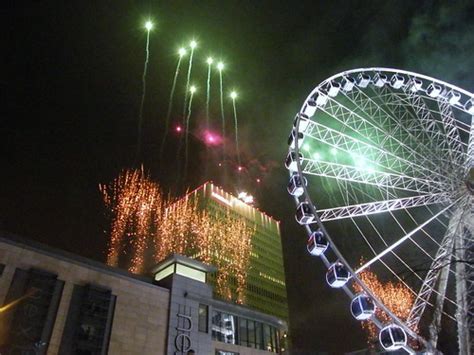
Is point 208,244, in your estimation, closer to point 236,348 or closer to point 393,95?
point 236,348

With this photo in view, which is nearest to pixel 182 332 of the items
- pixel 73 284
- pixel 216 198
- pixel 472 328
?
pixel 73 284

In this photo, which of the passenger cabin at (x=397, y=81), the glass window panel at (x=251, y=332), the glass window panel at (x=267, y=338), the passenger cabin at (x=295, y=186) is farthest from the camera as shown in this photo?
the glass window panel at (x=267, y=338)

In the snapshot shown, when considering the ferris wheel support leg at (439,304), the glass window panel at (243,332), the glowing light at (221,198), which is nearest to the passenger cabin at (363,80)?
the ferris wheel support leg at (439,304)

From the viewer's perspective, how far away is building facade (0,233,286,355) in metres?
26.0

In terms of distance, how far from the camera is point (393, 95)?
33.4 meters

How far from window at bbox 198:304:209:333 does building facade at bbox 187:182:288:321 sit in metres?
82.0

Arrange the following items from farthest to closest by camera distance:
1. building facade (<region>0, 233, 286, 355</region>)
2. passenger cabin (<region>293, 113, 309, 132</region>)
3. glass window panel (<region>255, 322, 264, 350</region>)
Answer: glass window panel (<region>255, 322, 264, 350</region>) < passenger cabin (<region>293, 113, 309, 132</region>) < building facade (<region>0, 233, 286, 355</region>)

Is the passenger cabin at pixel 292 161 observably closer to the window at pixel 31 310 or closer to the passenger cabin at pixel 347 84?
the passenger cabin at pixel 347 84

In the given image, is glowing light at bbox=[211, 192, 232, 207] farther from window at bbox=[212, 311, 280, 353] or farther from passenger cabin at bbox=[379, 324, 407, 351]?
passenger cabin at bbox=[379, 324, 407, 351]

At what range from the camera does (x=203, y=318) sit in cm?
3575

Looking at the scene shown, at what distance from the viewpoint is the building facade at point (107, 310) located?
26.0 metres

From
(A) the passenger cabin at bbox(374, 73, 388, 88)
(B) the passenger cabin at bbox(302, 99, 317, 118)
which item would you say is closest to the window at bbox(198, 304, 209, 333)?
(B) the passenger cabin at bbox(302, 99, 317, 118)

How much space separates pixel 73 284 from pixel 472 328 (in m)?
29.3

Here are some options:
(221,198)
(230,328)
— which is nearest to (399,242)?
(230,328)
